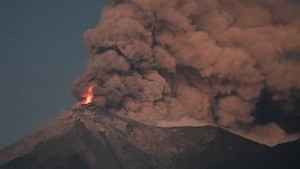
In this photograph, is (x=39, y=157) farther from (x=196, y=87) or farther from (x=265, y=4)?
(x=265, y=4)

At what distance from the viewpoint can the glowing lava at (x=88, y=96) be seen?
30484mm

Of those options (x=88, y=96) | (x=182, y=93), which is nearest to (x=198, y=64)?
(x=182, y=93)

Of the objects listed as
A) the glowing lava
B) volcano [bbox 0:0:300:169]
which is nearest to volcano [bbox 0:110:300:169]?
volcano [bbox 0:0:300:169]

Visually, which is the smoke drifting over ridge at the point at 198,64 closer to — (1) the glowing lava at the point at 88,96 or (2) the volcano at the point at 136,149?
(1) the glowing lava at the point at 88,96

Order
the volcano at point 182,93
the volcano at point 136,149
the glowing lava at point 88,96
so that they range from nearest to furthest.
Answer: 1. the volcano at point 136,149
2. the volcano at point 182,93
3. the glowing lava at point 88,96

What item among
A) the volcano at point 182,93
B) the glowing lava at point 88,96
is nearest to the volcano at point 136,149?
the volcano at point 182,93

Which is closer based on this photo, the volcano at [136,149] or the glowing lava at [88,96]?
the volcano at [136,149]

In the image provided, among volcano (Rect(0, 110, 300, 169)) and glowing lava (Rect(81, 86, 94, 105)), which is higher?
glowing lava (Rect(81, 86, 94, 105))

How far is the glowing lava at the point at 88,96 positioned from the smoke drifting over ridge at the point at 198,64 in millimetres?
199

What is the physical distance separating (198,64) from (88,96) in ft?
19.7

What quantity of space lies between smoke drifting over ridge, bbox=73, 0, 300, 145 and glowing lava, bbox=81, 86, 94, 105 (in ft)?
0.65

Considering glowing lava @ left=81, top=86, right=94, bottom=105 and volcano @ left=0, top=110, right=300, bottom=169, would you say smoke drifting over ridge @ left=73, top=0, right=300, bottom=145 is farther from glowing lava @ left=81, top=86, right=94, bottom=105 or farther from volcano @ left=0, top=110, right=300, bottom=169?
volcano @ left=0, top=110, right=300, bottom=169

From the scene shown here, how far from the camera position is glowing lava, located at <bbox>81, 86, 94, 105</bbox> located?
30.5 metres

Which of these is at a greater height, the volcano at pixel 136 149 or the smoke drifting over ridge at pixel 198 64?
the smoke drifting over ridge at pixel 198 64
